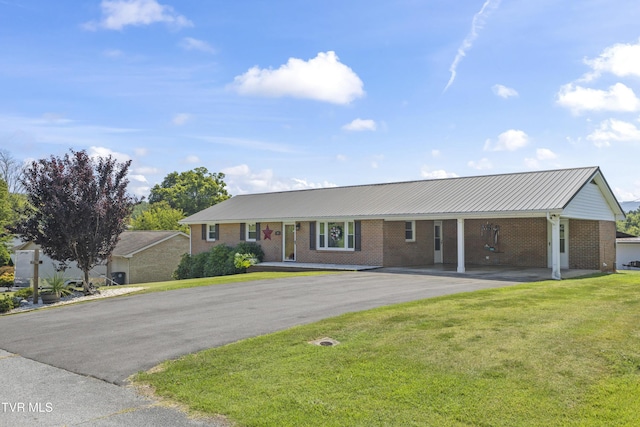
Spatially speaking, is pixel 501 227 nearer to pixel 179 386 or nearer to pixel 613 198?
pixel 613 198

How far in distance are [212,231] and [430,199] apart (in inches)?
563

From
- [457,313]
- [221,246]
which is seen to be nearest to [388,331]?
[457,313]

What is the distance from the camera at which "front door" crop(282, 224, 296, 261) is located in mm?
26359

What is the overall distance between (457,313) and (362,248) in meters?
13.6

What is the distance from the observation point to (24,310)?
535 inches

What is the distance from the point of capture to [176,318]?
10367mm

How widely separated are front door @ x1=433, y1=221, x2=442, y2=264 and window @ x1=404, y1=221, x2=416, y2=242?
1816 millimetres

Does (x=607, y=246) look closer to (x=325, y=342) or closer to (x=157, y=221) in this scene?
(x=325, y=342)

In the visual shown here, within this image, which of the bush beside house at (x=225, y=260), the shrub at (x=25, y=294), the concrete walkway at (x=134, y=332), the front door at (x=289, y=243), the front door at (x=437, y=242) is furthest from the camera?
the bush beside house at (x=225, y=260)

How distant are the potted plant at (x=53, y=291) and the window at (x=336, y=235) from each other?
39.3 feet

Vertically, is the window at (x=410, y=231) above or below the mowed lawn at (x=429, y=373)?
above

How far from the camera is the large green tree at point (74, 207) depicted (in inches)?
606

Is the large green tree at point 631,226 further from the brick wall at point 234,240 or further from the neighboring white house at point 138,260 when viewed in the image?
the neighboring white house at point 138,260

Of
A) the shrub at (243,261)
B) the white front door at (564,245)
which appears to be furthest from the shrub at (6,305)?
the white front door at (564,245)
